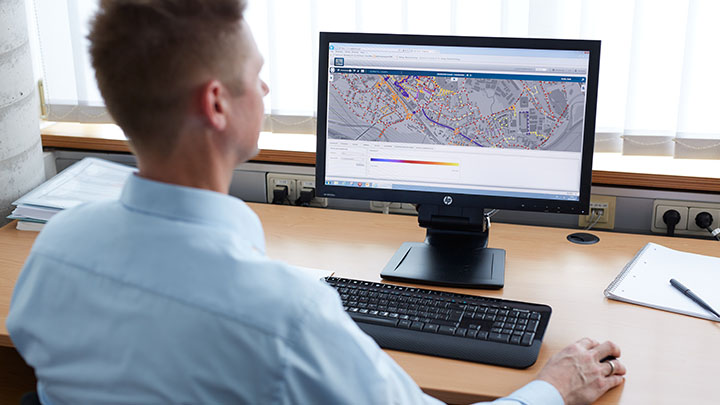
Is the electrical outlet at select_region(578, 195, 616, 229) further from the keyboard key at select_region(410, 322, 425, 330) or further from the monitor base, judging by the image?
the keyboard key at select_region(410, 322, 425, 330)

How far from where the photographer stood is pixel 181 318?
77 cm

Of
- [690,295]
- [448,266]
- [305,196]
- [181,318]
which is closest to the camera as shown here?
[181,318]

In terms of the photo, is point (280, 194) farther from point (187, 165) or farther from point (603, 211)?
point (187, 165)

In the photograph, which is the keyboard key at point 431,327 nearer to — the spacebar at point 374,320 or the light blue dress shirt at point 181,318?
the spacebar at point 374,320

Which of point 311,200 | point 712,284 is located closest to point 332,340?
point 712,284

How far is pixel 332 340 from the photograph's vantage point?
80 centimetres

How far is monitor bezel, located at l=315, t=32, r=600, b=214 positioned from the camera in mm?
1468

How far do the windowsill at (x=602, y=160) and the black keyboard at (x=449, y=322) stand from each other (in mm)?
599

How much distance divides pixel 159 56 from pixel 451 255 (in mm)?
911

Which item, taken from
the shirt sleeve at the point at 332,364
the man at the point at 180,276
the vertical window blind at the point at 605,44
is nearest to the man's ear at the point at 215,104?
the man at the point at 180,276

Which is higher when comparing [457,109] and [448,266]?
[457,109]

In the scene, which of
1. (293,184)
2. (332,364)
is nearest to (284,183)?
(293,184)

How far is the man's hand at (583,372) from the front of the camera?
110 cm

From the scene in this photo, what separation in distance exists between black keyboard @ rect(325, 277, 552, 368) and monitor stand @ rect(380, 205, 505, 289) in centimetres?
10
